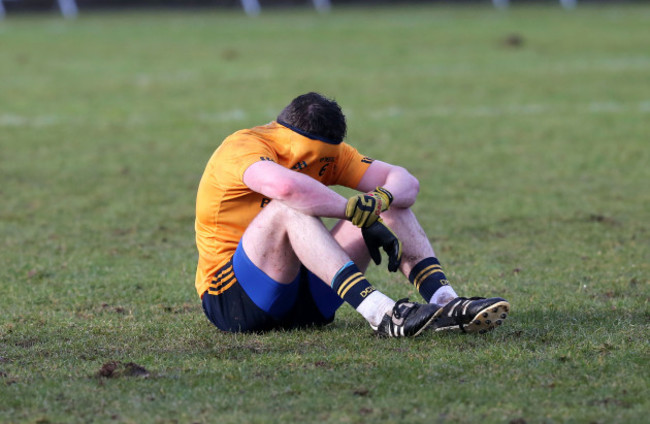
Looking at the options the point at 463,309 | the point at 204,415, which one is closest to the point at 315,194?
the point at 463,309

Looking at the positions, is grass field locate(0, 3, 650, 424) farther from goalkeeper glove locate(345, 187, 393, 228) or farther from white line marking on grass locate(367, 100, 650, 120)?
goalkeeper glove locate(345, 187, 393, 228)

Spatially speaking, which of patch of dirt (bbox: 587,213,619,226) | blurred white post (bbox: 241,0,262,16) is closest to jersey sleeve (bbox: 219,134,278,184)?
patch of dirt (bbox: 587,213,619,226)

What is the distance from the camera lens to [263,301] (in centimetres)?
554

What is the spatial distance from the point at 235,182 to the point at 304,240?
51 centimetres

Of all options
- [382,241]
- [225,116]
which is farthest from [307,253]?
[225,116]

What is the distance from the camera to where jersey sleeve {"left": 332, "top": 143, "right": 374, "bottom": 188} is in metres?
5.98

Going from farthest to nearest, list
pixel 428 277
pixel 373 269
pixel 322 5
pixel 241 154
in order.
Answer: pixel 322 5
pixel 373 269
pixel 428 277
pixel 241 154

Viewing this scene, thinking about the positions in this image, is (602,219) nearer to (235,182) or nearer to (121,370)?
(235,182)

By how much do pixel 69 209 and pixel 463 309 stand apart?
5.41 metres

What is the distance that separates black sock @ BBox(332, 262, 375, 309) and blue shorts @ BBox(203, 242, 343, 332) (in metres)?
0.30

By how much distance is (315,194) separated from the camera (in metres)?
5.27

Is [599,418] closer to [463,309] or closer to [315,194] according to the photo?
[463,309]

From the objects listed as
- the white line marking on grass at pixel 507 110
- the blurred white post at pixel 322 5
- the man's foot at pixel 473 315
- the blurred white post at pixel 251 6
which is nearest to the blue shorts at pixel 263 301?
the man's foot at pixel 473 315

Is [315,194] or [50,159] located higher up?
[315,194]
